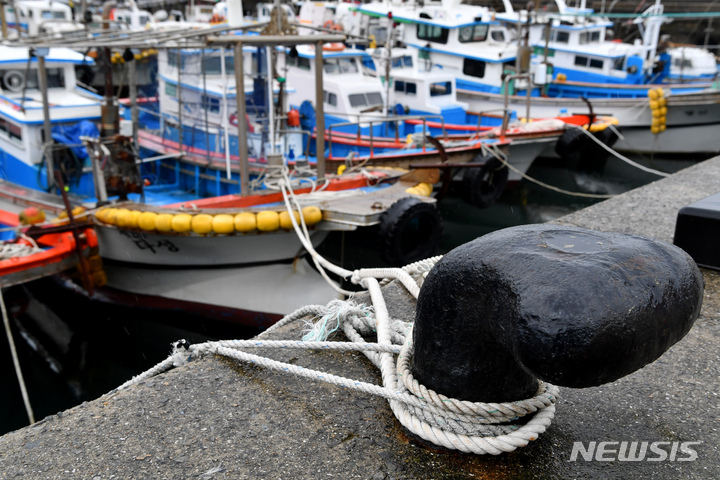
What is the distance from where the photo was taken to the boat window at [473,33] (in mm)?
19031

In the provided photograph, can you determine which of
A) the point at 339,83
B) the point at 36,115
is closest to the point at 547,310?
the point at 36,115

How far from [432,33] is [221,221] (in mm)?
13724

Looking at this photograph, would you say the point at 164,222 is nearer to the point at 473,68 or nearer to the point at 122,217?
the point at 122,217

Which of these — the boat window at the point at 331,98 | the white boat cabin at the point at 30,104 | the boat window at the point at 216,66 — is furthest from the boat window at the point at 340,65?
the white boat cabin at the point at 30,104

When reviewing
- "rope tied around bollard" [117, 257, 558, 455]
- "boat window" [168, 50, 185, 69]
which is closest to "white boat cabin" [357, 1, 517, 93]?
"boat window" [168, 50, 185, 69]

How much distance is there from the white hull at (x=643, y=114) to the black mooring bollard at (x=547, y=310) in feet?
56.6

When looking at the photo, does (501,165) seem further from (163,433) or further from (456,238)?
(163,433)

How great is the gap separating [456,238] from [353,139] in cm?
296

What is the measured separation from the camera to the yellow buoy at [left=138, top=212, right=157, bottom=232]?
7.44 meters

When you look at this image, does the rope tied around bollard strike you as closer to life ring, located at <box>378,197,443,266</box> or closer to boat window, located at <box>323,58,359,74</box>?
life ring, located at <box>378,197,443,266</box>

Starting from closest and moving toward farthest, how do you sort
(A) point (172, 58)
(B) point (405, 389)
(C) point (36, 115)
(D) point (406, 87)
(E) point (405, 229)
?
(B) point (405, 389)
(E) point (405, 229)
(C) point (36, 115)
(A) point (172, 58)
(D) point (406, 87)

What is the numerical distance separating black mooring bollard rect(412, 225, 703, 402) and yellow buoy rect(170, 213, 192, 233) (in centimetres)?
586

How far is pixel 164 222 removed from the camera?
24.2ft

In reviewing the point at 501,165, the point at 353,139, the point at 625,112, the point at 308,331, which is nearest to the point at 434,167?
the point at 501,165
